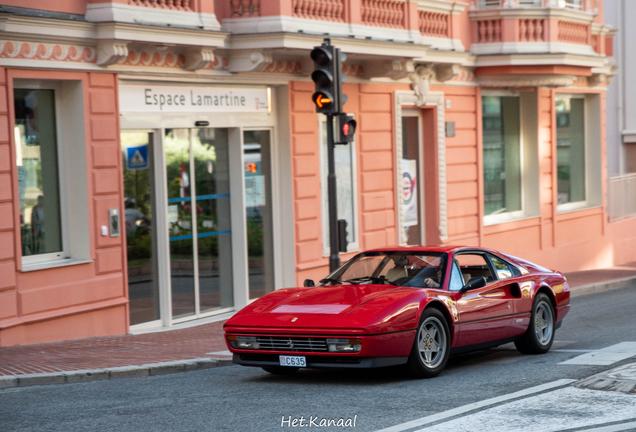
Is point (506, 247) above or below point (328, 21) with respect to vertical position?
below

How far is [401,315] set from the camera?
28.1 ft

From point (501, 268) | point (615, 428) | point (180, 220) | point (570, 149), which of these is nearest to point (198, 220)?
point (180, 220)

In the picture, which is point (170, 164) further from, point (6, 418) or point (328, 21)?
point (6, 418)

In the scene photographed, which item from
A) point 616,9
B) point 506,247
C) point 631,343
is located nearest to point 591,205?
point 506,247

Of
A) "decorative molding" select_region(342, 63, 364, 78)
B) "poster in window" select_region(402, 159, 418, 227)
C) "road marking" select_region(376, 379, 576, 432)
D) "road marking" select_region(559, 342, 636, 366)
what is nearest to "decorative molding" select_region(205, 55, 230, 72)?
"decorative molding" select_region(342, 63, 364, 78)

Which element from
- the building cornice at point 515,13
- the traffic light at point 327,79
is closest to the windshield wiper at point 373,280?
the traffic light at point 327,79

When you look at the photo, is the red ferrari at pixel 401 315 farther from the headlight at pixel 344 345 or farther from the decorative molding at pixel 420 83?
the decorative molding at pixel 420 83

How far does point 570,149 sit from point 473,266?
51.6 ft

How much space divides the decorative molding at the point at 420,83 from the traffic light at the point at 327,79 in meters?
6.59

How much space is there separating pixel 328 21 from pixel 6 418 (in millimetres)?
9975

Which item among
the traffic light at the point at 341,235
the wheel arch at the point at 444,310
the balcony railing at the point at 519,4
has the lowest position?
the wheel arch at the point at 444,310

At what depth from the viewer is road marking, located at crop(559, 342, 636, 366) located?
979cm

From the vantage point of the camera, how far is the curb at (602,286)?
19828 mm

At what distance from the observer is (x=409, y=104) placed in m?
18.9
